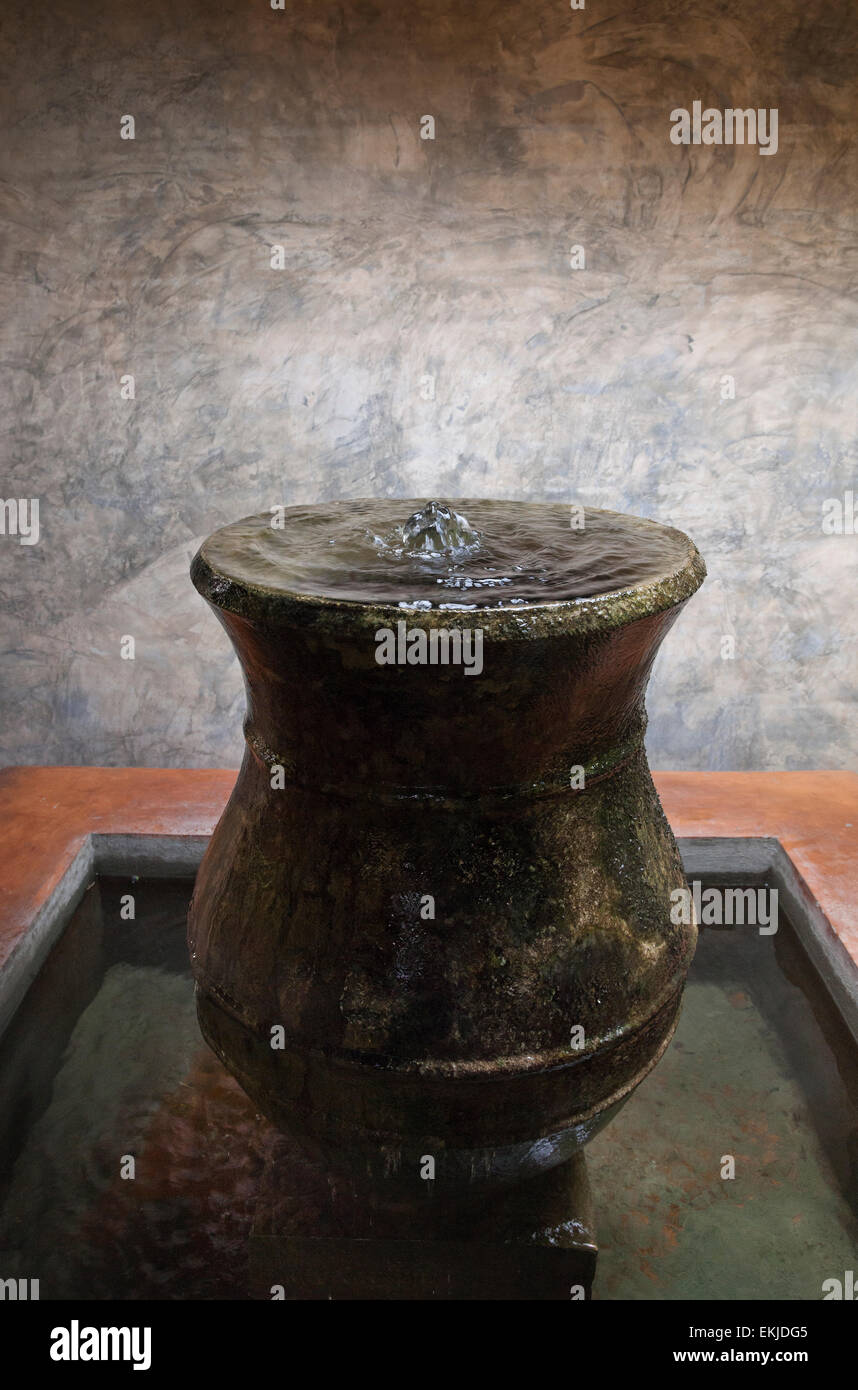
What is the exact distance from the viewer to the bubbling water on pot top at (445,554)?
1.42 m

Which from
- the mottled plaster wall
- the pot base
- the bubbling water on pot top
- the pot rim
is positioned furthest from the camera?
the mottled plaster wall

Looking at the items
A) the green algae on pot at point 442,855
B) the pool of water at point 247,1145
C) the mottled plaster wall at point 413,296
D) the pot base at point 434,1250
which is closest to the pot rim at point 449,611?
the green algae on pot at point 442,855

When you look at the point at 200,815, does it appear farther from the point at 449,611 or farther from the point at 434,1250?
the point at 449,611

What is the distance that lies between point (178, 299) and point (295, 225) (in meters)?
0.56

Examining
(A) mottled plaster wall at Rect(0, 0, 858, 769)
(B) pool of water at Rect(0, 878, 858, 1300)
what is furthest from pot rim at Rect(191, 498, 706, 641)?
(A) mottled plaster wall at Rect(0, 0, 858, 769)

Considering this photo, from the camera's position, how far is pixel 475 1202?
5.57ft

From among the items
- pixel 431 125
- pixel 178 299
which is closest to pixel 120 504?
pixel 178 299

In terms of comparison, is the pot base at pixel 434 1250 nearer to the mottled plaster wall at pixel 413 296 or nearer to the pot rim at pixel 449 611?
the pot rim at pixel 449 611

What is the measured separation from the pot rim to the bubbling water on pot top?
17mm

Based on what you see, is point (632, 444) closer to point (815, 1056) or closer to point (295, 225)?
point (295, 225)

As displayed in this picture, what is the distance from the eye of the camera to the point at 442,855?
146 centimetres

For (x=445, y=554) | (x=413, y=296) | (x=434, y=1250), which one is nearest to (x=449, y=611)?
(x=445, y=554)

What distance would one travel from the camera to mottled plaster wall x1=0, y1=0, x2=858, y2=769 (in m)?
4.02

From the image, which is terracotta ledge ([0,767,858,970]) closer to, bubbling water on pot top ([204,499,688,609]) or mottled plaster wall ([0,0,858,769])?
bubbling water on pot top ([204,499,688,609])
